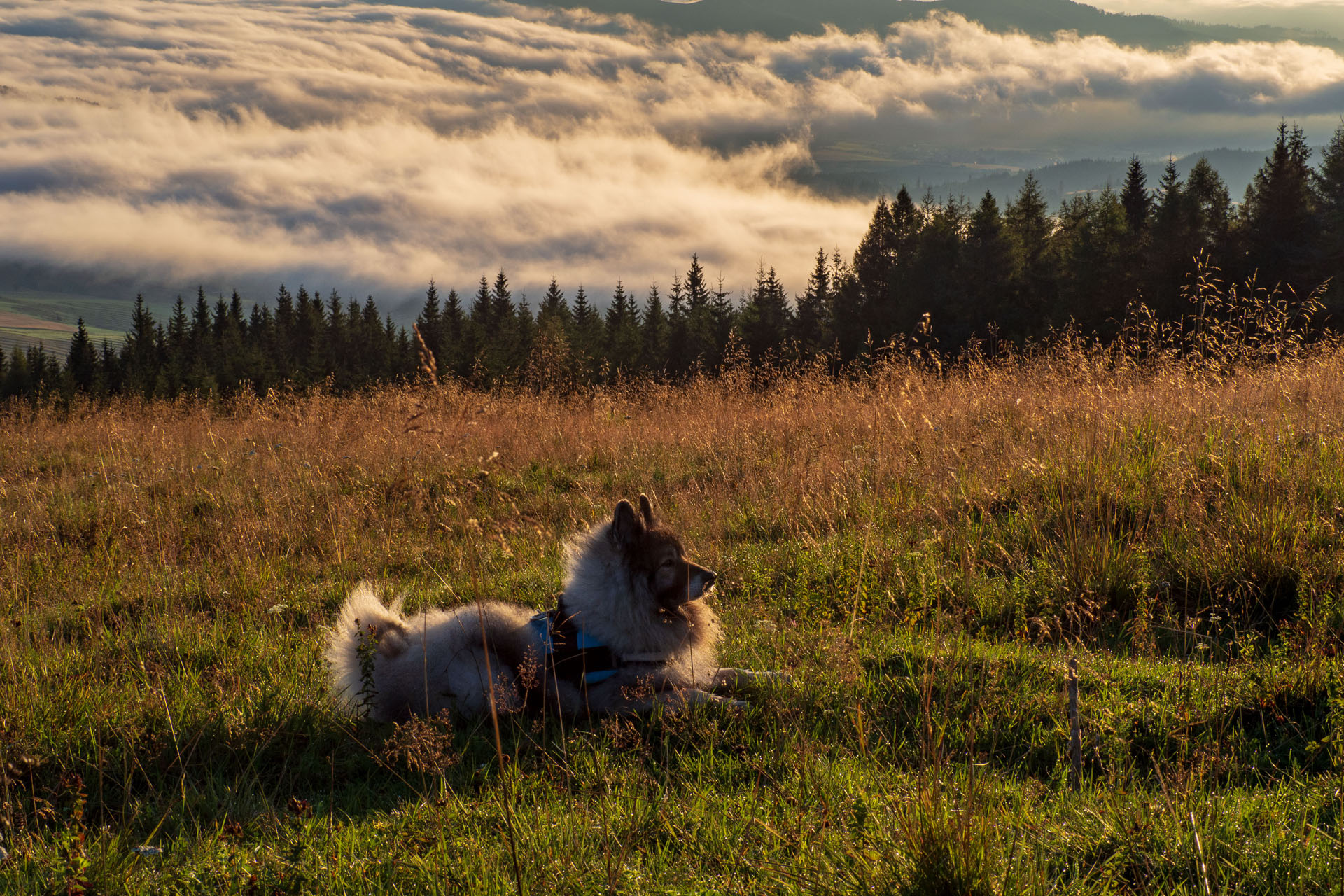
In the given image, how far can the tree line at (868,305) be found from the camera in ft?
102

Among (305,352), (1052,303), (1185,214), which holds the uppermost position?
(1185,214)

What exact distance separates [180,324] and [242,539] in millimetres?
119478

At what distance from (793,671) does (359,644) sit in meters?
2.25

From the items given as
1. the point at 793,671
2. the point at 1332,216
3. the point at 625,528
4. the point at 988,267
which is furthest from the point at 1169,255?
the point at 625,528

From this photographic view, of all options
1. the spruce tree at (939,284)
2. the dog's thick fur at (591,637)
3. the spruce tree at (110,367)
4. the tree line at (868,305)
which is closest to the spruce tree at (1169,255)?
the tree line at (868,305)

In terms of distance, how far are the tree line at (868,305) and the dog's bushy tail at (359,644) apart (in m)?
1.46

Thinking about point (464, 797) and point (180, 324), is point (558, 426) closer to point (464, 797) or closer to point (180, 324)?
point (464, 797)

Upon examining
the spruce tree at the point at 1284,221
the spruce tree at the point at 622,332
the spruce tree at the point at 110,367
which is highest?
the spruce tree at the point at 1284,221

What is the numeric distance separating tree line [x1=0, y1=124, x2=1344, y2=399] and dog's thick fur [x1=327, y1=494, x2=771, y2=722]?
1406 millimetres

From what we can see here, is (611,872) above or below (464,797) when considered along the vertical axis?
above

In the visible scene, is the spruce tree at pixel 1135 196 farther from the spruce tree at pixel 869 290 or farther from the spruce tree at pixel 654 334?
the spruce tree at pixel 654 334

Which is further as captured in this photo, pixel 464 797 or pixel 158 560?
pixel 158 560

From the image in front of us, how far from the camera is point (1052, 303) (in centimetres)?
4647

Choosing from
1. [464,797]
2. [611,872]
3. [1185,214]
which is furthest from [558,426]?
[1185,214]
